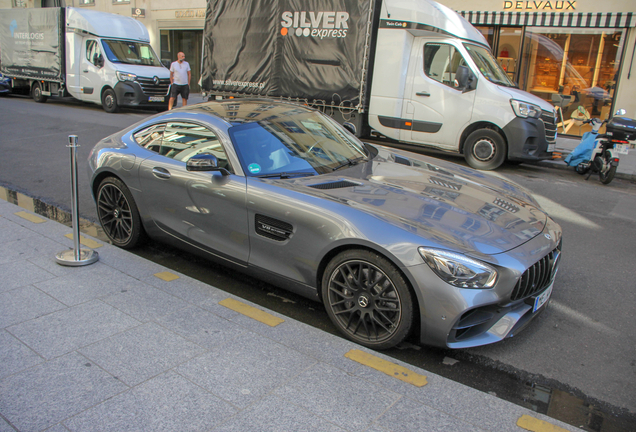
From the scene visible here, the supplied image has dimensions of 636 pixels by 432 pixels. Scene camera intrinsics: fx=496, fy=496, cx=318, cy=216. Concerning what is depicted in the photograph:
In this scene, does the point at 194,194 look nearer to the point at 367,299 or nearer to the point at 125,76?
the point at 367,299

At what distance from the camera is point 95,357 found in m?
2.80

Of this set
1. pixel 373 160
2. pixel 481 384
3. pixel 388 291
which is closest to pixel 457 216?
pixel 388 291

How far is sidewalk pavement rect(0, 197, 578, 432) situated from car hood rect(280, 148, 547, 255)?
2.72 ft

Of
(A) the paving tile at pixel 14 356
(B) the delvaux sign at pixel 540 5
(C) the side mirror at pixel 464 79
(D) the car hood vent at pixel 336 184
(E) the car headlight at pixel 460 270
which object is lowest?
(A) the paving tile at pixel 14 356

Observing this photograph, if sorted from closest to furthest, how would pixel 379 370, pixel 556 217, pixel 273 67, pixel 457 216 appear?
pixel 379 370
pixel 457 216
pixel 556 217
pixel 273 67

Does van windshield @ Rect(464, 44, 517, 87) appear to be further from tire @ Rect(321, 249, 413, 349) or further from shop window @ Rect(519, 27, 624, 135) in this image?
tire @ Rect(321, 249, 413, 349)

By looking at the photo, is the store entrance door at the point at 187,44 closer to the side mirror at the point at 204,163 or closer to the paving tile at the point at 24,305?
the side mirror at the point at 204,163

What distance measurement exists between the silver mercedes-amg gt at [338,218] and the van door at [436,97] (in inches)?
196

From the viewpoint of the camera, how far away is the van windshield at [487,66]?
928 cm

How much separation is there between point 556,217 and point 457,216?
3.67 m

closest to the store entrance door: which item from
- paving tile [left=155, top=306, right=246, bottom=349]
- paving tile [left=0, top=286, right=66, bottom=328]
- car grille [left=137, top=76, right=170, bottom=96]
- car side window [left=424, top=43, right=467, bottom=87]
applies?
car grille [left=137, top=76, right=170, bottom=96]

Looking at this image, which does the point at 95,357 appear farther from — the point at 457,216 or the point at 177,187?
the point at 457,216

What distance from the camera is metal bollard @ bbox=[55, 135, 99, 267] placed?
407cm

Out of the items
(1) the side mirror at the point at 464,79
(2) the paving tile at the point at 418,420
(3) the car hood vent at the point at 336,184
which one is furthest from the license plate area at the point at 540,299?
(1) the side mirror at the point at 464,79
